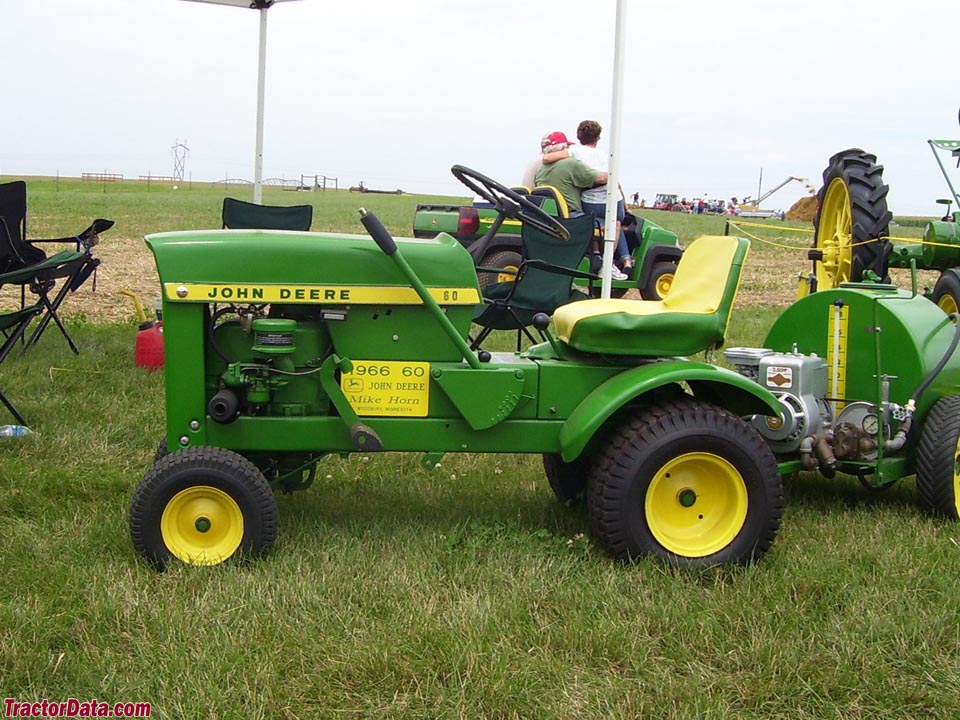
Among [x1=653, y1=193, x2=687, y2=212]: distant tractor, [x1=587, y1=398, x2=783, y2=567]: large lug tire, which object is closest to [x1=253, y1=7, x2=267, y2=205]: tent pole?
[x1=587, y1=398, x2=783, y2=567]: large lug tire

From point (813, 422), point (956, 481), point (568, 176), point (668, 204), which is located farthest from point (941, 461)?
point (668, 204)

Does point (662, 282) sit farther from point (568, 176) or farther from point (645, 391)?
point (645, 391)

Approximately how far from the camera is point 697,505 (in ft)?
12.0

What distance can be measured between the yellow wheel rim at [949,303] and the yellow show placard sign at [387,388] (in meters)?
3.93

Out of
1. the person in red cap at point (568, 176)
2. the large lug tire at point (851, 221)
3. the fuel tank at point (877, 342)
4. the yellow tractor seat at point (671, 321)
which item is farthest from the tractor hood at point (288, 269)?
the person in red cap at point (568, 176)

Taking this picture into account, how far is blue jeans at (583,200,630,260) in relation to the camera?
30.8 ft

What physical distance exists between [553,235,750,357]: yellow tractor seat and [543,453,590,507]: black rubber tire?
2.01 ft

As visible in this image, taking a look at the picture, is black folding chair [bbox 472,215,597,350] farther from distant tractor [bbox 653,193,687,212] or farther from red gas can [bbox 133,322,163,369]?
distant tractor [bbox 653,193,687,212]

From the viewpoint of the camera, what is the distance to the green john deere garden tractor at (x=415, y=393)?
136 inches

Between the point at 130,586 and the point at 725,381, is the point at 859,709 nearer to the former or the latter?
the point at 725,381

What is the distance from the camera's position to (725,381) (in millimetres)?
3615

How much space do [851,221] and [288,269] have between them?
423cm

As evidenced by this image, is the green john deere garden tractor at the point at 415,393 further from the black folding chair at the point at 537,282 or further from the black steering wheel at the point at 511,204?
the black folding chair at the point at 537,282

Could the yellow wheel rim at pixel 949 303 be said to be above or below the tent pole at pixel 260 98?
below
